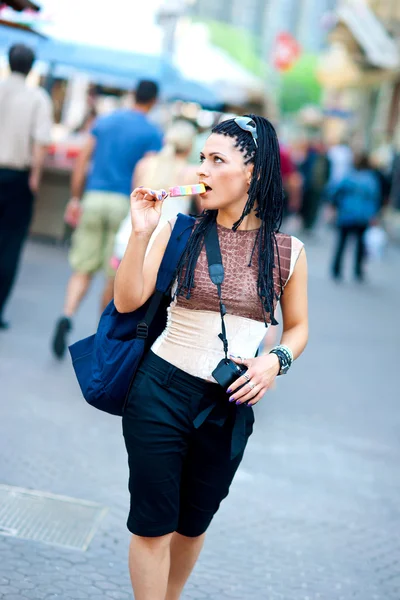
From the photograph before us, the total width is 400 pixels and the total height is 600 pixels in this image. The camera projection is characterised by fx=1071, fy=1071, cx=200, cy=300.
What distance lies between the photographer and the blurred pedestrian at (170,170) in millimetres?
7192

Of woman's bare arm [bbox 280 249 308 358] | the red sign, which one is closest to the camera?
woman's bare arm [bbox 280 249 308 358]

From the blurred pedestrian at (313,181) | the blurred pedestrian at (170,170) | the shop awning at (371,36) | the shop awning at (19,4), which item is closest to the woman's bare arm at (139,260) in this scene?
the shop awning at (19,4)

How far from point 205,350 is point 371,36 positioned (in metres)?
27.8

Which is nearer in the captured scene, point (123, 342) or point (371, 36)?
point (123, 342)

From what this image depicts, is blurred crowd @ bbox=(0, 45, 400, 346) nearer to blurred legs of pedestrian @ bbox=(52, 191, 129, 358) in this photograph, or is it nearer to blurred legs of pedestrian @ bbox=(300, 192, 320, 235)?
blurred legs of pedestrian @ bbox=(52, 191, 129, 358)

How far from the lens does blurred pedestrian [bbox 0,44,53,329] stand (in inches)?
329

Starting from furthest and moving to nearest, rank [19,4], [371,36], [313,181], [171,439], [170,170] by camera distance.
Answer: [371,36] < [313,181] < [170,170] < [19,4] < [171,439]

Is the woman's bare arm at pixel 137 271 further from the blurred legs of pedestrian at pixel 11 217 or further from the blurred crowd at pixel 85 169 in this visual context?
the blurred legs of pedestrian at pixel 11 217

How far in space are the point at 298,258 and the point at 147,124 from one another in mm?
4955

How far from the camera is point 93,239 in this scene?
8.10 meters

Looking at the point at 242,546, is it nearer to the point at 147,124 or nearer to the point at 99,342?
the point at 99,342

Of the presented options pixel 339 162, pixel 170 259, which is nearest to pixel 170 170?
pixel 170 259

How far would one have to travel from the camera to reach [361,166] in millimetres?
15805

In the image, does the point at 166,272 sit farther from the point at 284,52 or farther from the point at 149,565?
the point at 284,52
